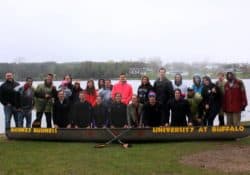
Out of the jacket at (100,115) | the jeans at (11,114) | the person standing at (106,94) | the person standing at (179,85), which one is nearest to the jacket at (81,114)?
the jacket at (100,115)

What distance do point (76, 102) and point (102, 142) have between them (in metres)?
1.19

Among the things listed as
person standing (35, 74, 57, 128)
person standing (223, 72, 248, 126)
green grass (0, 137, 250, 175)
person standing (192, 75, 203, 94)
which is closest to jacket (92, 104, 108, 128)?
green grass (0, 137, 250, 175)

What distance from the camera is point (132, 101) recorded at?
35.7 ft

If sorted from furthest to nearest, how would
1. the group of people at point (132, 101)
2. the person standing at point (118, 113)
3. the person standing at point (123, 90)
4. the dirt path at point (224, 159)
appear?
the person standing at point (123, 90), the person standing at point (118, 113), the group of people at point (132, 101), the dirt path at point (224, 159)

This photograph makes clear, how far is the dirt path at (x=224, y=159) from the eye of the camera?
779 centimetres

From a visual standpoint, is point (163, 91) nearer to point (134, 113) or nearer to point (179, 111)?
point (179, 111)

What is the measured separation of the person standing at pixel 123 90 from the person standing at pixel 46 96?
1.48 m

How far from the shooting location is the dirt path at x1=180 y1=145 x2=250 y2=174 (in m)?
7.79

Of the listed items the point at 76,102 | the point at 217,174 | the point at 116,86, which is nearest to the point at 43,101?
the point at 76,102

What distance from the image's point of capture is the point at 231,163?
320 inches

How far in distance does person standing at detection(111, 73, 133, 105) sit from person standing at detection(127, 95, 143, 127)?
9.1 inches

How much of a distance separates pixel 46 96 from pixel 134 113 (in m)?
2.14

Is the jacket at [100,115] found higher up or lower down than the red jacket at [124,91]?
lower down

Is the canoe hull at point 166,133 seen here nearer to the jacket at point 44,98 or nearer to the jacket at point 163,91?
the jacket at point 163,91
